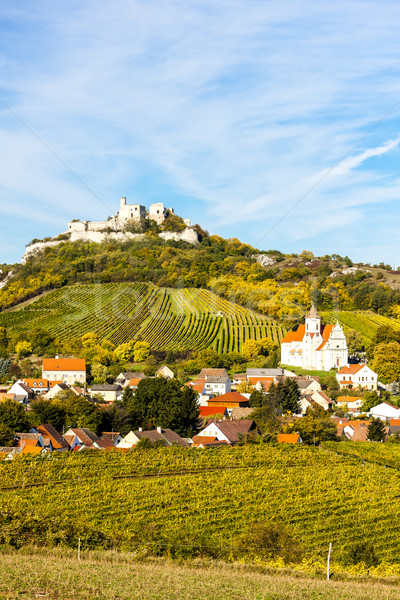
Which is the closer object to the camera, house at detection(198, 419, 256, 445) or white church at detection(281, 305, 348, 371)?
house at detection(198, 419, 256, 445)

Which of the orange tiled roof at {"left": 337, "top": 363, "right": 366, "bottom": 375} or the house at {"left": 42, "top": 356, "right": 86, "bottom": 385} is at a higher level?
the house at {"left": 42, "top": 356, "right": 86, "bottom": 385}

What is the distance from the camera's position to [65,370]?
5272cm

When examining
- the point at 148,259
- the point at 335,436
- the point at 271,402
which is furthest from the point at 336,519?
the point at 148,259

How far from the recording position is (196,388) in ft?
158

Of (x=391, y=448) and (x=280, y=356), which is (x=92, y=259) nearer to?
(x=280, y=356)

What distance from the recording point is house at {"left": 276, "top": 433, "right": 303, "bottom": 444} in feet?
115

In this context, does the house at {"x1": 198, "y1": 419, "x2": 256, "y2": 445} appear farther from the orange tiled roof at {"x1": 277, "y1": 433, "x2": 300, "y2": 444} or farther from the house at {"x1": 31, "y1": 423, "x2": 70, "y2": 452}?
the house at {"x1": 31, "y1": 423, "x2": 70, "y2": 452}

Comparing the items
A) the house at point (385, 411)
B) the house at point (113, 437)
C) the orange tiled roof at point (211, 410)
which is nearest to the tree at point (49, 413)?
the house at point (113, 437)

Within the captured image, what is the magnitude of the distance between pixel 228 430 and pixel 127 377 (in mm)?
18123

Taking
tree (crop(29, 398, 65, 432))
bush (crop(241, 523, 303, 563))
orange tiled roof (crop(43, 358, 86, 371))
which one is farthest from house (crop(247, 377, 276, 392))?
bush (crop(241, 523, 303, 563))

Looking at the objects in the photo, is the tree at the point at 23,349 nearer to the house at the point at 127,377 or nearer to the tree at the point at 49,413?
the house at the point at 127,377

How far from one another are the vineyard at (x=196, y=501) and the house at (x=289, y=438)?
10.7ft

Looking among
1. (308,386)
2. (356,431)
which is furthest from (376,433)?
(308,386)

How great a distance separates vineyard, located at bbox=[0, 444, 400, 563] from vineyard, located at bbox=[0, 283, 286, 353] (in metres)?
31.2
